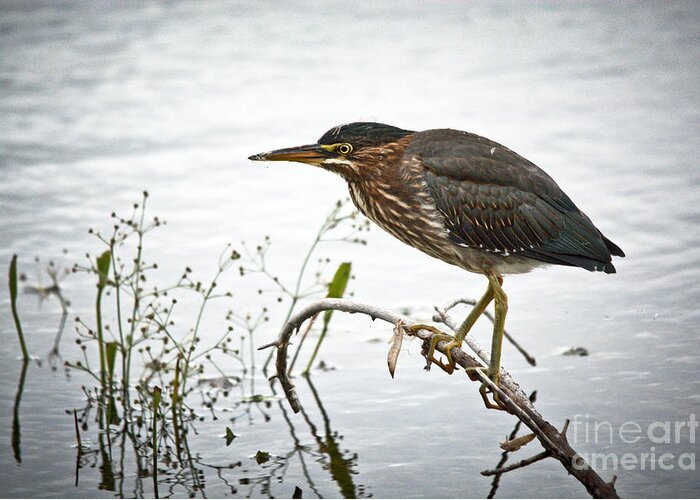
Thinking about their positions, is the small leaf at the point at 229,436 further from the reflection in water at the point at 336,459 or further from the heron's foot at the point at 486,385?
the heron's foot at the point at 486,385

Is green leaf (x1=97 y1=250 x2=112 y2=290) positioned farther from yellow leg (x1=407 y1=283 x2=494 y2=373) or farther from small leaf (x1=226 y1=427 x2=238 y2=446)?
yellow leg (x1=407 y1=283 x2=494 y2=373)

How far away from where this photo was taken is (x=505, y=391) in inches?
218

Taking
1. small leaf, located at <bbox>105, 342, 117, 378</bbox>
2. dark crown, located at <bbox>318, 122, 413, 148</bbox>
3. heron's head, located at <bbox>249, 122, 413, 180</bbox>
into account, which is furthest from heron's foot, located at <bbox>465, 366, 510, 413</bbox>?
small leaf, located at <bbox>105, 342, 117, 378</bbox>

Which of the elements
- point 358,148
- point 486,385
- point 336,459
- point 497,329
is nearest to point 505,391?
point 486,385

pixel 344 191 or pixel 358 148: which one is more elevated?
pixel 344 191

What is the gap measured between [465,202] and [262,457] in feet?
6.06

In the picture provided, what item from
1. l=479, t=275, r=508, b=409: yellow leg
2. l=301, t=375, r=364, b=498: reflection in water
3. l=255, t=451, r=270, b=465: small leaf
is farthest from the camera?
l=255, t=451, r=270, b=465: small leaf

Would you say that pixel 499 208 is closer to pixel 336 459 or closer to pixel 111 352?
pixel 336 459

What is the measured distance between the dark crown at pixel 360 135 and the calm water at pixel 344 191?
68.6 inches

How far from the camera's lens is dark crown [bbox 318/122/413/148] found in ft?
19.8

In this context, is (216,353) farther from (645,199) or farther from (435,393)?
(645,199)

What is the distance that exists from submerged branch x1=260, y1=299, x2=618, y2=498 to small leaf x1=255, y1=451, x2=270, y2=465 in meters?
0.39

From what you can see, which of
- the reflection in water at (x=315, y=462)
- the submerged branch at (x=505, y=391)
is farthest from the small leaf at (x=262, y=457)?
the submerged branch at (x=505, y=391)

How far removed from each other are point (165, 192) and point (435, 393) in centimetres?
394
